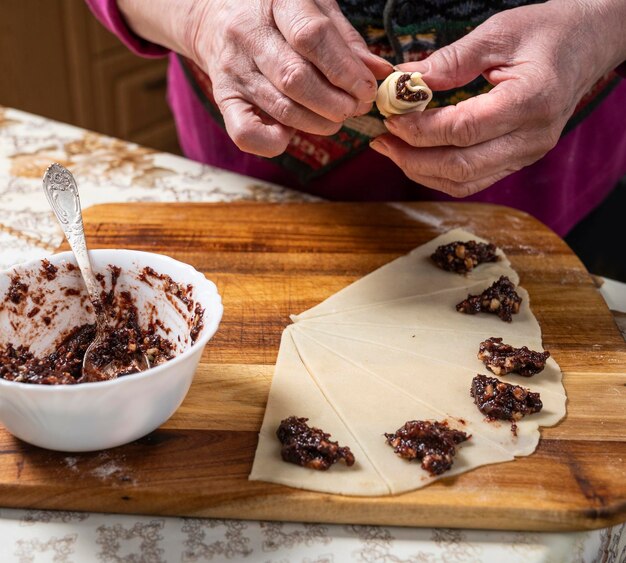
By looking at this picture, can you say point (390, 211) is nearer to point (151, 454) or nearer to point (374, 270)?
point (374, 270)

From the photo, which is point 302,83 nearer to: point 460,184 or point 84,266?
point 460,184

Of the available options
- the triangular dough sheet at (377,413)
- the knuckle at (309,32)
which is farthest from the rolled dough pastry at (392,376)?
the knuckle at (309,32)

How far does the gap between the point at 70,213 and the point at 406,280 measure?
2.56 feet

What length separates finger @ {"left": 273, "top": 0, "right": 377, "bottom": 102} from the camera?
148cm

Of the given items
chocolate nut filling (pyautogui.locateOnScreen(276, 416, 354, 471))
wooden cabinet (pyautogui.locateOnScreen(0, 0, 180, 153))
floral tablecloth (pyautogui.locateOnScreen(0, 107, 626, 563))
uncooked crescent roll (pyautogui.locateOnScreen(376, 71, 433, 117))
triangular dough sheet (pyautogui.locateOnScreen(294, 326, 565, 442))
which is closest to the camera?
floral tablecloth (pyautogui.locateOnScreen(0, 107, 626, 563))

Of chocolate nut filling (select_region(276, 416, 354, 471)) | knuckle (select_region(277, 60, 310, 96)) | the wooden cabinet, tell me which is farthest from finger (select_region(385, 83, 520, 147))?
the wooden cabinet

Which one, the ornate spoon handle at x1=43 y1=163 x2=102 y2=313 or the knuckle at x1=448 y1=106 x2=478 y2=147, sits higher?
the knuckle at x1=448 y1=106 x2=478 y2=147

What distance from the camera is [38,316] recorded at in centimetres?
141

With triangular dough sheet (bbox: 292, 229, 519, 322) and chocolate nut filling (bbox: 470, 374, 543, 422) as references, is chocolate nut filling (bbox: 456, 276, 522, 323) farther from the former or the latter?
chocolate nut filling (bbox: 470, 374, 543, 422)

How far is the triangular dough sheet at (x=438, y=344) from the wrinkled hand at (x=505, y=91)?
0.34 meters

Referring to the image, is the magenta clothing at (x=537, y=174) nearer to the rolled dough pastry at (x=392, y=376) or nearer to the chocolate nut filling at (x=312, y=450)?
the rolled dough pastry at (x=392, y=376)

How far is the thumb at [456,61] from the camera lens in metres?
1.57

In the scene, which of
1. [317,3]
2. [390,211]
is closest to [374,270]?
[390,211]

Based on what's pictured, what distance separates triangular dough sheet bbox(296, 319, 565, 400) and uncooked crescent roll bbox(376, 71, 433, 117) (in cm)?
46
